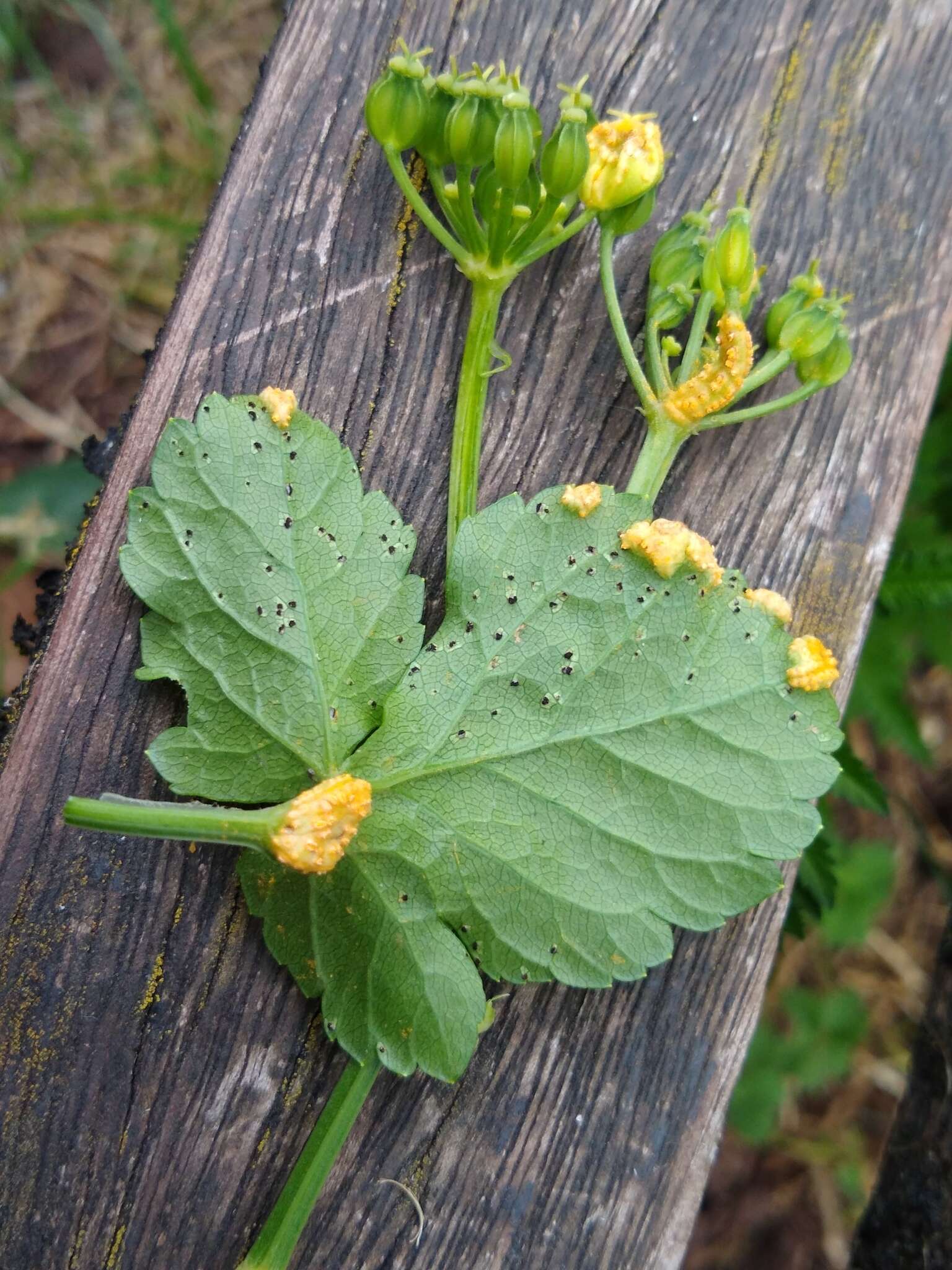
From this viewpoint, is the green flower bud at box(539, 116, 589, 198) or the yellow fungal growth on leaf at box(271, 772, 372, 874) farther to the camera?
the green flower bud at box(539, 116, 589, 198)

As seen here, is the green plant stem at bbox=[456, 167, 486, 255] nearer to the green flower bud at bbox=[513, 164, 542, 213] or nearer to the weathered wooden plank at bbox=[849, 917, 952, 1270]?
the green flower bud at bbox=[513, 164, 542, 213]

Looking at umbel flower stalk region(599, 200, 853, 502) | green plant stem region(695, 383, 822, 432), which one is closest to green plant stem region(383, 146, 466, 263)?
umbel flower stalk region(599, 200, 853, 502)

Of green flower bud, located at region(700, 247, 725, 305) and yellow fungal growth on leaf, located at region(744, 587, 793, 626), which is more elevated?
green flower bud, located at region(700, 247, 725, 305)

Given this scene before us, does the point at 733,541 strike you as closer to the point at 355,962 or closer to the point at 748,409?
the point at 748,409

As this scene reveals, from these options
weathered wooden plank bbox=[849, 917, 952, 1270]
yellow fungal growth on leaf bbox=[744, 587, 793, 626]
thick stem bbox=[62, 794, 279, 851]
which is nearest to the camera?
thick stem bbox=[62, 794, 279, 851]

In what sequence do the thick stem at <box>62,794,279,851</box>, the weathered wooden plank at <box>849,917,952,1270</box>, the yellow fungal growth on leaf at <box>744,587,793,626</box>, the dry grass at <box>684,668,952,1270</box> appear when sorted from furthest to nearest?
1. the dry grass at <box>684,668,952,1270</box>
2. the weathered wooden plank at <box>849,917,952,1270</box>
3. the yellow fungal growth on leaf at <box>744,587,793,626</box>
4. the thick stem at <box>62,794,279,851</box>

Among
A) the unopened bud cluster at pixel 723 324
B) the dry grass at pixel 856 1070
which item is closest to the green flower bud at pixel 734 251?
the unopened bud cluster at pixel 723 324

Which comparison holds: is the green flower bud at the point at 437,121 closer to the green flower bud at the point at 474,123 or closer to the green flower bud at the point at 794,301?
the green flower bud at the point at 474,123

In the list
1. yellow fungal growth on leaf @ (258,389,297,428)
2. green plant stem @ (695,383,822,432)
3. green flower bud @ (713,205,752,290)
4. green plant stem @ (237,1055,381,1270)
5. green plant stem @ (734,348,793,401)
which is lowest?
green plant stem @ (237,1055,381,1270)
